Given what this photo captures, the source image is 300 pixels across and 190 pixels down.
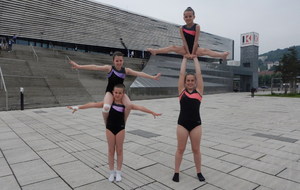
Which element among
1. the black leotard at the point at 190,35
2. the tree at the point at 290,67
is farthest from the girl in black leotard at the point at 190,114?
the tree at the point at 290,67

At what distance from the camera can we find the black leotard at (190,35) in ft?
12.0

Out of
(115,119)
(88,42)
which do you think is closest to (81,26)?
(88,42)

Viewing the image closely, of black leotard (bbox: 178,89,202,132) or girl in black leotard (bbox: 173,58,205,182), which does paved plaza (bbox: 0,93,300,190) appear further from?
black leotard (bbox: 178,89,202,132)

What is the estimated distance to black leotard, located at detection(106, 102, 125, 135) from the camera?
3637 mm

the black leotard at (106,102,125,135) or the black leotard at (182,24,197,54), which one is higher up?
the black leotard at (182,24,197,54)

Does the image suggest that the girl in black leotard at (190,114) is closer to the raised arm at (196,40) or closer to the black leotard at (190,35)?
the raised arm at (196,40)

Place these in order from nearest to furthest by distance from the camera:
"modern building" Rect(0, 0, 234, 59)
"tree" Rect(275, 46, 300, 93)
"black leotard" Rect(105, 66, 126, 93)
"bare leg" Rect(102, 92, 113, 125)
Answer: "bare leg" Rect(102, 92, 113, 125)
"black leotard" Rect(105, 66, 126, 93)
"modern building" Rect(0, 0, 234, 59)
"tree" Rect(275, 46, 300, 93)

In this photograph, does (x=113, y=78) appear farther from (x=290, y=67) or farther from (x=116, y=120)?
(x=290, y=67)

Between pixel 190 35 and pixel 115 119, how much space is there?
6.54 feet

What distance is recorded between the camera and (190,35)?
12.1 ft

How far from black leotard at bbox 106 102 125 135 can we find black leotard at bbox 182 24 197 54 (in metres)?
1.64

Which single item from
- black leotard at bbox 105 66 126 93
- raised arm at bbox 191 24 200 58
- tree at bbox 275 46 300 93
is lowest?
black leotard at bbox 105 66 126 93

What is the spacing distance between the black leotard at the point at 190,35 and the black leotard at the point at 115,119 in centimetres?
164

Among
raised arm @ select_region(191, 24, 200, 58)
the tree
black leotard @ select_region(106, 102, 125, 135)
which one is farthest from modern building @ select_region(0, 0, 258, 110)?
raised arm @ select_region(191, 24, 200, 58)
